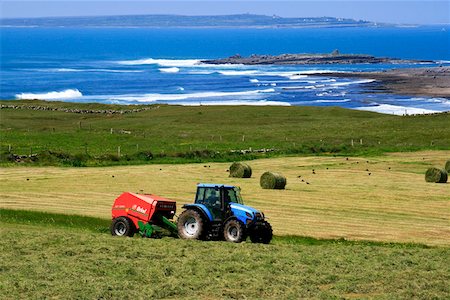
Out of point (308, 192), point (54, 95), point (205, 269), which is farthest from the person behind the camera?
point (54, 95)

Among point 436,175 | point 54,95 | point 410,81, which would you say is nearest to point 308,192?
point 436,175

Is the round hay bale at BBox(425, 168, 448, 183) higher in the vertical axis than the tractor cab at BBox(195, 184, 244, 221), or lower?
higher

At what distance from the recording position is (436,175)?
154ft

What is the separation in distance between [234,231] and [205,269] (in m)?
4.53

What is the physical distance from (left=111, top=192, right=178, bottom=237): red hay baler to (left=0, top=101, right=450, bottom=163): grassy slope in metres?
30.3

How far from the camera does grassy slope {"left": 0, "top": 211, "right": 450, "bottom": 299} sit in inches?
838

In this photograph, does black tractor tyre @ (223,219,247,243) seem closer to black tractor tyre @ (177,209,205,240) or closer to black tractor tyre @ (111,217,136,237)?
black tractor tyre @ (177,209,205,240)

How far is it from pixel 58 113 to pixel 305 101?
35601 mm

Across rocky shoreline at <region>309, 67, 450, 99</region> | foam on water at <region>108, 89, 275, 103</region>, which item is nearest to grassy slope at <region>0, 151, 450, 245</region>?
foam on water at <region>108, 89, 275, 103</region>

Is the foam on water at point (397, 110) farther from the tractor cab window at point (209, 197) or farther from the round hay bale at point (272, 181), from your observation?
the tractor cab window at point (209, 197)

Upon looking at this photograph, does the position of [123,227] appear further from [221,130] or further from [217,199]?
[221,130]

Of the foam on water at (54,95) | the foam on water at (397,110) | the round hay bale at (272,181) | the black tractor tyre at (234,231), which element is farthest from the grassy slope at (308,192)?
the foam on water at (54,95)

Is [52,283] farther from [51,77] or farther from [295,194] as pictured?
[51,77]

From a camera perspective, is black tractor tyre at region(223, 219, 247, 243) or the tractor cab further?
the tractor cab
